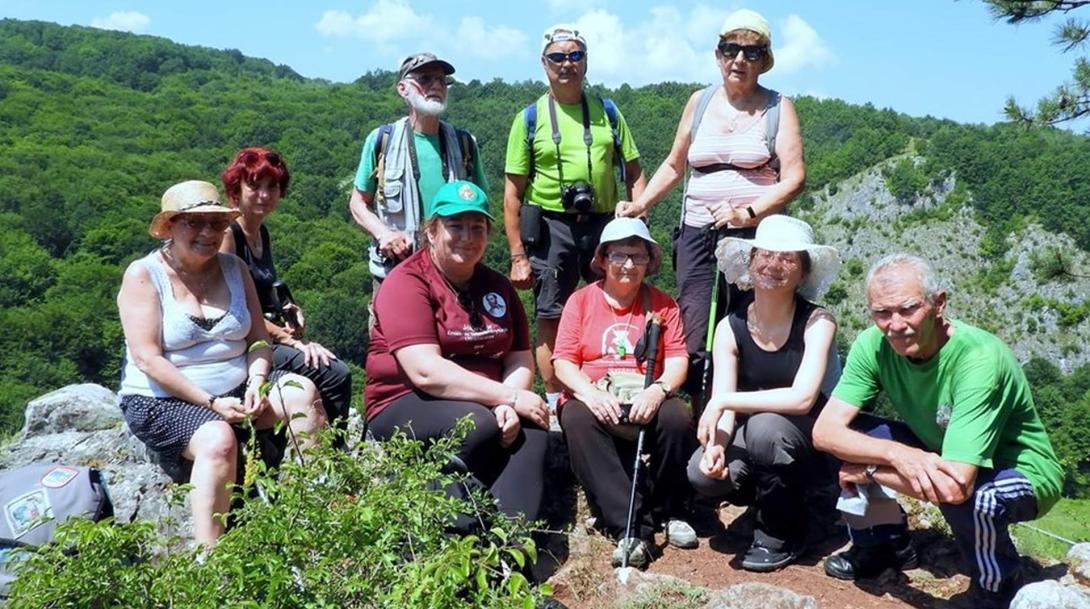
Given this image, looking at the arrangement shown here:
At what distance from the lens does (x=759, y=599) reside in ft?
13.2

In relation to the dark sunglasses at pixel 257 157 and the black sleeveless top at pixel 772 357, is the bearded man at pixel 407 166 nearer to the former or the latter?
the dark sunglasses at pixel 257 157

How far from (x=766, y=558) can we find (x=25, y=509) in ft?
10.5

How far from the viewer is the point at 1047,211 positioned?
249ft

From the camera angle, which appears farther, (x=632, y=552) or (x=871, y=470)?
(x=632, y=552)

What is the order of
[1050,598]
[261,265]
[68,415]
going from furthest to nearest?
[68,415] < [261,265] < [1050,598]

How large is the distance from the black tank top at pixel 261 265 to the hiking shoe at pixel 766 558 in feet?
9.09

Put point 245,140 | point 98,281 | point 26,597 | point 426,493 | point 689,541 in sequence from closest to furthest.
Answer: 1. point 26,597
2. point 426,493
3. point 689,541
4. point 98,281
5. point 245,140

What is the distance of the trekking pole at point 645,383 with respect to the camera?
180 inches

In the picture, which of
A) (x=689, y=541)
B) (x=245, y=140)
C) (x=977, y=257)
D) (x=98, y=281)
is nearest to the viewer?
(x=689, y=541)

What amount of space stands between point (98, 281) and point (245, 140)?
22239 millimetres

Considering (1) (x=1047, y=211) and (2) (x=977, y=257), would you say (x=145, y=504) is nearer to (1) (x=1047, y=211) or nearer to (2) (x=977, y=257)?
(1) (x=1047, y=211)

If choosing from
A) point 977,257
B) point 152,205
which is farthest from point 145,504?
point 977,257

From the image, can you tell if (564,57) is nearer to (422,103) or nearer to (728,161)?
(422,103)

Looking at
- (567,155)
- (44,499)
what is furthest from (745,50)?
(44,499)
